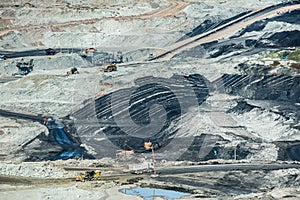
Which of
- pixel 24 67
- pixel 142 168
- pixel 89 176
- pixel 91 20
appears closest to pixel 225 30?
pixel 91 20

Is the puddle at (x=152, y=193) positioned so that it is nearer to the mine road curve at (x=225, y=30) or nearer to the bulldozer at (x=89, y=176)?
the bulldozer at (x=89, y=176)

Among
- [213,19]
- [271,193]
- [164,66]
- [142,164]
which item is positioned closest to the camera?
[271,193]

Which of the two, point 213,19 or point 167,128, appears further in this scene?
point 213,19

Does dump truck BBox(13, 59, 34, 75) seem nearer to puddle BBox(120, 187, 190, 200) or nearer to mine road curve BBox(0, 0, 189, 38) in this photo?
mine road curve BBox(0, 0, 189, 38)

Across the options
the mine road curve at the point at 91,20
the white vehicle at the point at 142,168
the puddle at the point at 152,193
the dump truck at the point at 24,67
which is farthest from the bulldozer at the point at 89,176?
the mine road curve at the point at 91,20

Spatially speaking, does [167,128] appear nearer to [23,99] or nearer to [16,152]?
[16,152]

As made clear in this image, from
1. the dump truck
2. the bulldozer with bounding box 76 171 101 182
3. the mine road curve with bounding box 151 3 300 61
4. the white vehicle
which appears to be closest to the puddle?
the white vehicle

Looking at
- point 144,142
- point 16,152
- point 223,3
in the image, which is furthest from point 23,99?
point 223,3
